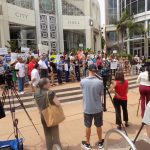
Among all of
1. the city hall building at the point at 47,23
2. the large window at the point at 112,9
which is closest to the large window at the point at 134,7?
the large window at the point at 112,9

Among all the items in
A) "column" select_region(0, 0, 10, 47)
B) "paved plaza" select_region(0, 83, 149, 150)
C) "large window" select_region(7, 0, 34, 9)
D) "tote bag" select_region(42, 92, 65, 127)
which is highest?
"large window" select_region(7, 0, 34, 9)

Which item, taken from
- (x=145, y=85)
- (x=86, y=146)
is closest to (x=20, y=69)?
(x=145, y=85)

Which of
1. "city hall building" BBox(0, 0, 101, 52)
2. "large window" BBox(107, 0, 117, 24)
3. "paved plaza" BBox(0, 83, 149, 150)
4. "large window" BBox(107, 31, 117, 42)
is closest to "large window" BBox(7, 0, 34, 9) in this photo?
"city hall building" BBox(0, 0, 101, 52)

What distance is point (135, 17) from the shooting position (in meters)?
38.7

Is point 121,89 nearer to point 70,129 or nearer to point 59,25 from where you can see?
point 70,129

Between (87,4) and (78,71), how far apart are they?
17.4 meters

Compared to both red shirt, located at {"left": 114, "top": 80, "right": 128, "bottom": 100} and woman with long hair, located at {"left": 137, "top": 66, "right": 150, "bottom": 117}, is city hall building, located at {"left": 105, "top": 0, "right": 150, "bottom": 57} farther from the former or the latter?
red shirt, located at {"left": 114, "top": 80, "right": 128, "bottom": 100}

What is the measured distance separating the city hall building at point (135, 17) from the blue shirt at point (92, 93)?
31.4 m

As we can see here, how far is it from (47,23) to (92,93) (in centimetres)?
2246

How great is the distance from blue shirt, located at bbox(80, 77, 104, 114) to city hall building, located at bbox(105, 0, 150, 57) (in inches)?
1237

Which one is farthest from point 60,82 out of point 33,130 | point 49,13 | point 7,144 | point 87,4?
point 87,4

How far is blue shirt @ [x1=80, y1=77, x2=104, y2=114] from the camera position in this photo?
17.1 ft

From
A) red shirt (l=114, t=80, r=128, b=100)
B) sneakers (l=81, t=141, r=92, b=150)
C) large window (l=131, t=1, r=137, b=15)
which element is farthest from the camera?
large window (l=131, t=1, r=137, b=15)

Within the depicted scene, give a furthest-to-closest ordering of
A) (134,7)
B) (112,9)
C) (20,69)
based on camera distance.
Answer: (112,9), (134,7), (20,69)
